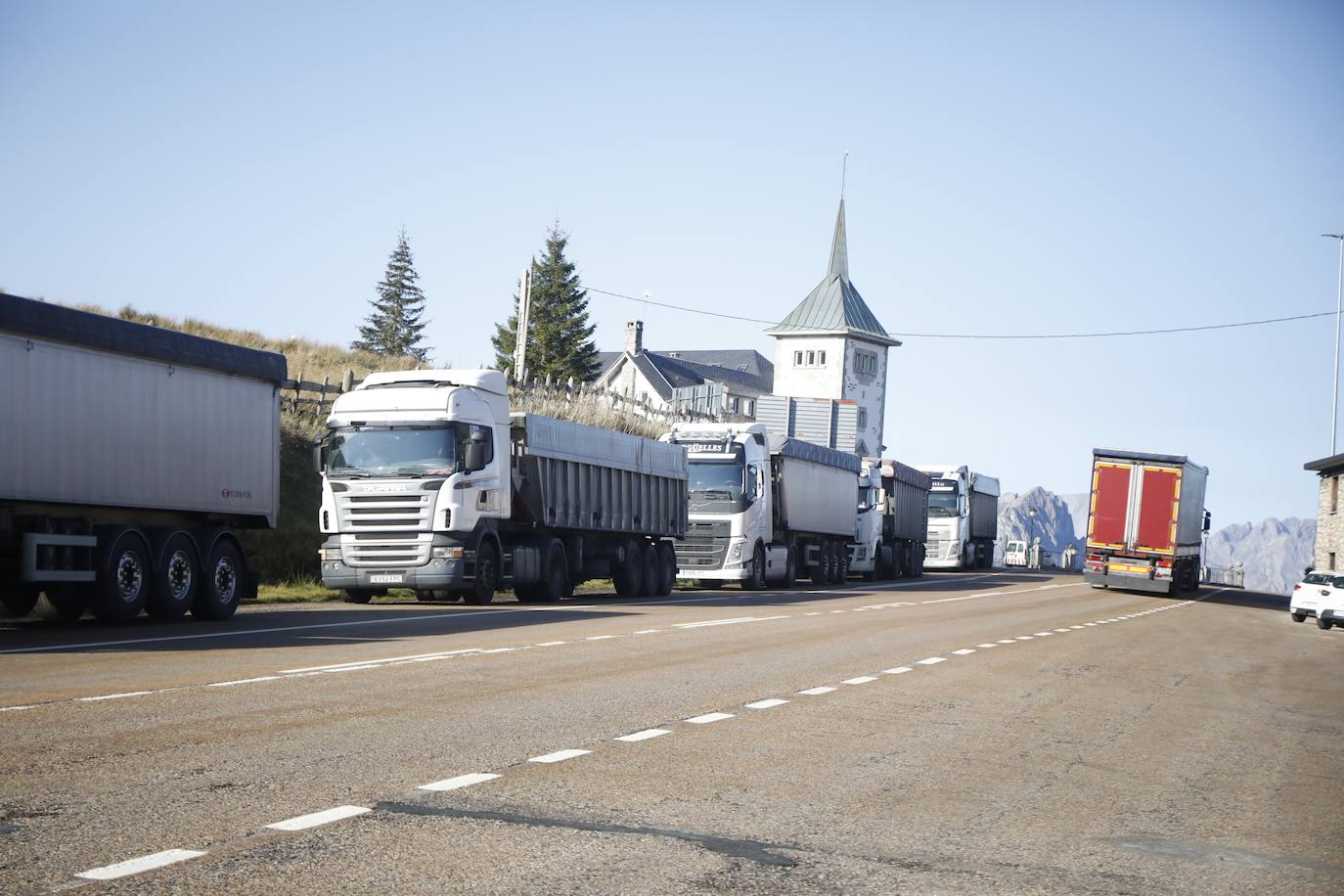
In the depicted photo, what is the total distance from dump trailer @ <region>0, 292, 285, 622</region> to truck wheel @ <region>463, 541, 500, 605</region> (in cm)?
463

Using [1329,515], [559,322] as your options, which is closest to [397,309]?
[559,322]

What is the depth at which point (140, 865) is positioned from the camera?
587cm

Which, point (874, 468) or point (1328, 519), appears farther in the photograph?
point (1328, 519)

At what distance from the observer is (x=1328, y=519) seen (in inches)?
2657

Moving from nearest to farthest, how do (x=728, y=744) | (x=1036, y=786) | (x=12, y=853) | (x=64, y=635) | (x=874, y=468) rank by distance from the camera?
(x=12, y=853) < (x=1036, y=786) < (x=728, y=744) < (x=64, y=635) < (x=874, y=468)

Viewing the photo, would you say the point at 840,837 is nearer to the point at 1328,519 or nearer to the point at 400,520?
the point at 400,520

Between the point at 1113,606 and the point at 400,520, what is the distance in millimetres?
19605

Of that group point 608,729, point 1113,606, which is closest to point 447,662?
point 608,729

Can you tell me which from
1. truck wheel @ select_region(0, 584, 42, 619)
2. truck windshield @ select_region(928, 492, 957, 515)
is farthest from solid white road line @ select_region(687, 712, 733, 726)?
truck windshield @ select_region(928, 492, 957, 515)

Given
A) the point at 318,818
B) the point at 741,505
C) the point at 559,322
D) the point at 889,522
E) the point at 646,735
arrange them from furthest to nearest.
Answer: the point at 559,322, the point at 889,522, the point at 741,505, the point at 646,735, the point at 318,818

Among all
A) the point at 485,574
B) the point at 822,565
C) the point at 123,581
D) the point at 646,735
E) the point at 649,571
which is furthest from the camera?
the point at 822,565

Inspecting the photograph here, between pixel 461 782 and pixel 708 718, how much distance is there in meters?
3.49

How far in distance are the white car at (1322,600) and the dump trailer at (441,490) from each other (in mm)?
18043

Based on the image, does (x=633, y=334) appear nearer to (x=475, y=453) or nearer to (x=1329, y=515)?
(x=1329, y=515)
